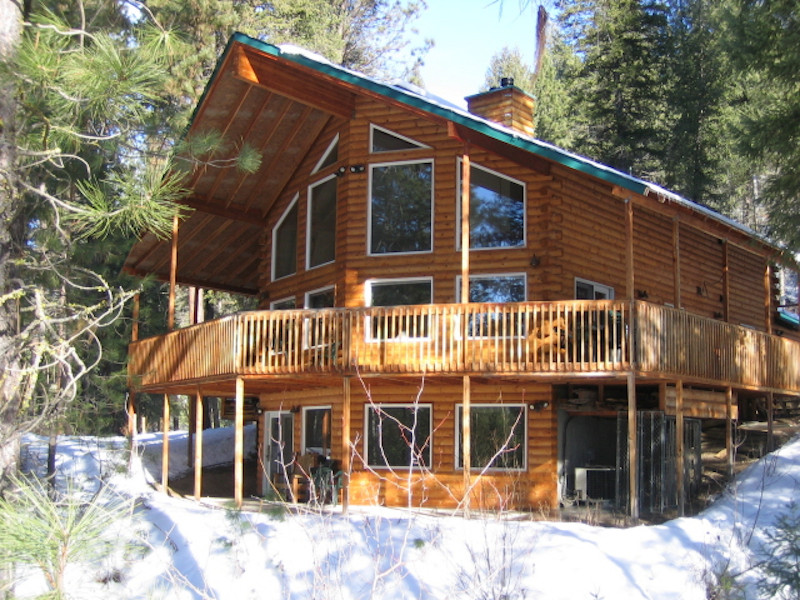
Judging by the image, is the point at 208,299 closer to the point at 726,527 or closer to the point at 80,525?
the point at 726,527

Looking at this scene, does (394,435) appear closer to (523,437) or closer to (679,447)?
(523,437)

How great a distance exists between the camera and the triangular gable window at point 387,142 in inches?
674

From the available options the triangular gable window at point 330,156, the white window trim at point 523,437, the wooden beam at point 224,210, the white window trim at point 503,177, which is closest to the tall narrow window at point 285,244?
the wooden beam at point 224,210

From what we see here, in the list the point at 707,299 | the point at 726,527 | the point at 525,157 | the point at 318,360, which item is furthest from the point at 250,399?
the point at 726,527

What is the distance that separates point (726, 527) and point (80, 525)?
9627 millimetres

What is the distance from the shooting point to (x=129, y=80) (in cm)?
685

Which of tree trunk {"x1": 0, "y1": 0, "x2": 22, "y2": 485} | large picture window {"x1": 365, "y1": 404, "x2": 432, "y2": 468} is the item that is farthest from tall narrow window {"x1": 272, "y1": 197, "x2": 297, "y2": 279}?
tree trunk {"x1": 0, "y1": 0, "x2": 22, "y2": 485}

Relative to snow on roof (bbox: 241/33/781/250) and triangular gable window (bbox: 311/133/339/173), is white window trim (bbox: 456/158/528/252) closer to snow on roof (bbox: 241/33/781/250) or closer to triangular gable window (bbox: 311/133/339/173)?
snow on roof (bbox: 241/33/781/250)

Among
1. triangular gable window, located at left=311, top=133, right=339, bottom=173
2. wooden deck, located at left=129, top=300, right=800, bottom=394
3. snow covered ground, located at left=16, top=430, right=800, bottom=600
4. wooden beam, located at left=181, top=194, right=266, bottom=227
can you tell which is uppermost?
triangular gable window, located at left=311, top=133, right=339, bottom=173

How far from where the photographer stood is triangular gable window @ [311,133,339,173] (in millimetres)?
17953

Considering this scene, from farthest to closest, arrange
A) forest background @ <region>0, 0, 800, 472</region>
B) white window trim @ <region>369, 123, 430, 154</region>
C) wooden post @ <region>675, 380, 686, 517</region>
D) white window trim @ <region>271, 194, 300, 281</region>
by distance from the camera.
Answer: white window trim @ <region>271, 194, 300, 281</region> < white window trim @ <region>369, 123, 430, 154</region> < wooden post @ <region>675, 380, 686, 517</region> < forest background @ <region>0, 0, 800, 472</region>

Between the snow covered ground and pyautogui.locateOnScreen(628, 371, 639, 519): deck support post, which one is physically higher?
pyautogui.locateOnScreen(628, 371, 639, 519): deck support post

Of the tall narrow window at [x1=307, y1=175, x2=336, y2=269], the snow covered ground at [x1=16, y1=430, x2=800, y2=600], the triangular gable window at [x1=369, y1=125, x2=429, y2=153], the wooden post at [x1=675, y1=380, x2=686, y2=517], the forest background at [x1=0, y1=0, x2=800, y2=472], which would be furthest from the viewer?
the tall narrow window at [x1=307, y1=175, x2=336, y2=269]

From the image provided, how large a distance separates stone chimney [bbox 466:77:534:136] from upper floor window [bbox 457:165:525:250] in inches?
113
